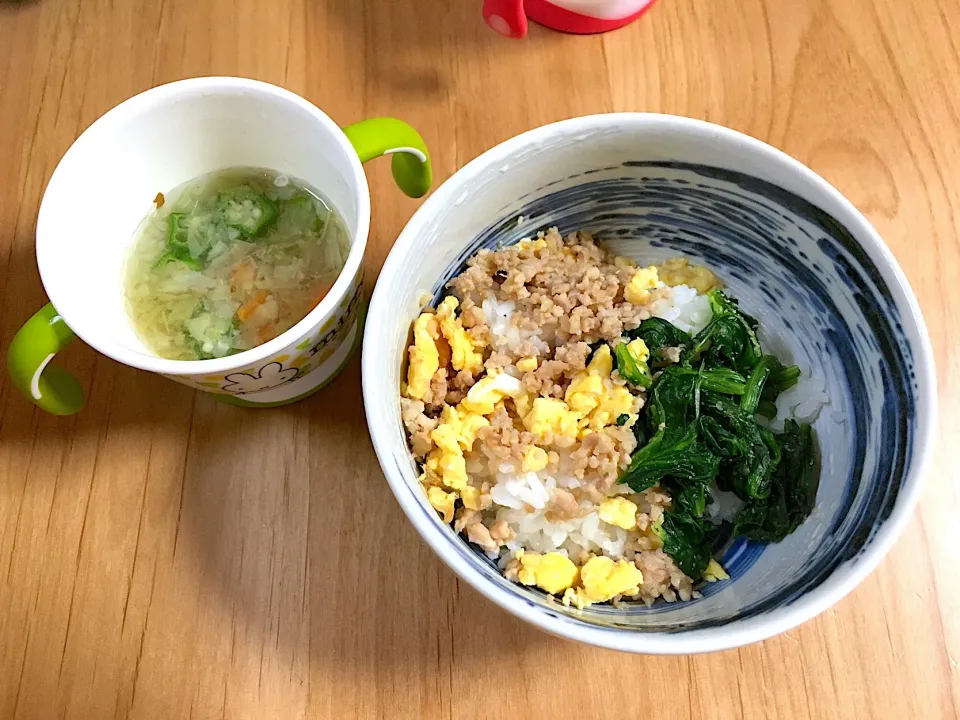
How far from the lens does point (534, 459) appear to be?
83 cm

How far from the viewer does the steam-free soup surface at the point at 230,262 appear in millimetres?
897

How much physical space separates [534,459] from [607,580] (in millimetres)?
153

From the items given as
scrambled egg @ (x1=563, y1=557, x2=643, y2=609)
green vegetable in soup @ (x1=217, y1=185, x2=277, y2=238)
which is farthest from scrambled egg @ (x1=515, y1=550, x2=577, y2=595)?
green vegetable in soup @ (x1=217, y1=185, x2=277, y2=238)

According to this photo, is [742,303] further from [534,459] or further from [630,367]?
[534,459]

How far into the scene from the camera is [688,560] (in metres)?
0.85

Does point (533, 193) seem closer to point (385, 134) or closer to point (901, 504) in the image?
point (385, 134)

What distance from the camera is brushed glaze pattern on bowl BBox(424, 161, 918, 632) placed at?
0.75m

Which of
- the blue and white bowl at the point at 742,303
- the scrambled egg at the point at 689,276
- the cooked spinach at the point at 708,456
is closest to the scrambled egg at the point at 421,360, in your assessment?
the blue and white bowl at the point at 742,303

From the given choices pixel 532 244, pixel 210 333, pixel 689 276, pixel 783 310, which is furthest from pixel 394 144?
pixel 783 310

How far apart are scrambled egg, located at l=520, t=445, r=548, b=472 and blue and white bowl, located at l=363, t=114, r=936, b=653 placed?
0.37 ft

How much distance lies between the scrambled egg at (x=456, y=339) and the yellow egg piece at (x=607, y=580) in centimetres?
26

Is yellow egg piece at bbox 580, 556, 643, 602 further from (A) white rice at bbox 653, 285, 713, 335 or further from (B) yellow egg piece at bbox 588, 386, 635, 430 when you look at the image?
(A) white rice at bbox 653, 285, 713, 335

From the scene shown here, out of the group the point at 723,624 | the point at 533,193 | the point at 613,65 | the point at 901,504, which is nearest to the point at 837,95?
the point at 613,65

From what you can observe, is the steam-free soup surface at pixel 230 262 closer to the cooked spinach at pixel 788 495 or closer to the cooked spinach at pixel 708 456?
the cooked spinach at pixel 708 456
